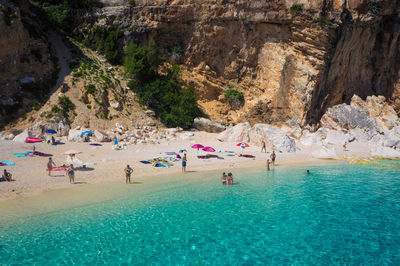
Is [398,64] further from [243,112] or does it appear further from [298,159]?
[298,159]

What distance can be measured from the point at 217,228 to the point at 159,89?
25.1 m

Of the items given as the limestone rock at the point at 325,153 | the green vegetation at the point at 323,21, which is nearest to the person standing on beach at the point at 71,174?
the limestone rock at the point at 325,153

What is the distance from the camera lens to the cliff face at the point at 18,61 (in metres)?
26.4

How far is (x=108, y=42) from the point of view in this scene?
37281 millimetres

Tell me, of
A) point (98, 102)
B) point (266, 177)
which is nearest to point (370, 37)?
point (266, 177)

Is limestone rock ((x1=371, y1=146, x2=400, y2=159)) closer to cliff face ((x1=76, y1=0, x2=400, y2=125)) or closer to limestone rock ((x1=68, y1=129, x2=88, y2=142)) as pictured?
cliff face ((x1=76, y1=0, x2=400, y2=125))

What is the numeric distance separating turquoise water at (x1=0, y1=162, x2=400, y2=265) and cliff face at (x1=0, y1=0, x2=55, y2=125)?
17.4 metres

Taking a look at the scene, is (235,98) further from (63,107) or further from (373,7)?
(63,107)

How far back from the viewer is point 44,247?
386 inches

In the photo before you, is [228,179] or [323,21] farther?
[323,21]

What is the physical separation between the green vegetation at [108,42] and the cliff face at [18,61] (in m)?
7.70

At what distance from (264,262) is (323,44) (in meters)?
32.0

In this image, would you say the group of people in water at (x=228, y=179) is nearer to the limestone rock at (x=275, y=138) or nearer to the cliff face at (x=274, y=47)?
the limestone rock at (x=275, y=138)

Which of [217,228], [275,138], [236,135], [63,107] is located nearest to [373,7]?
[275,138]
